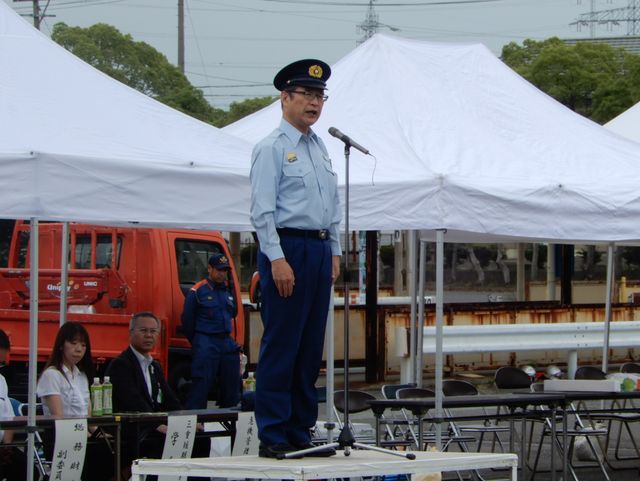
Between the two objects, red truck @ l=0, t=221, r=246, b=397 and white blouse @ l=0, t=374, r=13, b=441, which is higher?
red truck @ l=0, t=221, r=246, b=397

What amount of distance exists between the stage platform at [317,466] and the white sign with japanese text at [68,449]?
1.67m

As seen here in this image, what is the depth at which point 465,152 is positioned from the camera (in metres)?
8.58

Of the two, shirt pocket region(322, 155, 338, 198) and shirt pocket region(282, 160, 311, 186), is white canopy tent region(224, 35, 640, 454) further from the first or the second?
shirt pocket region(282, 160, 311, 186)

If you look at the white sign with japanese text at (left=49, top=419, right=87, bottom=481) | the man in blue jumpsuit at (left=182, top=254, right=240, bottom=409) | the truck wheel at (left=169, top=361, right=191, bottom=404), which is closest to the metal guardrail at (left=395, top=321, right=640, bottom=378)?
the truck wheel at (left=169, top=361, right=191, bottom=404)

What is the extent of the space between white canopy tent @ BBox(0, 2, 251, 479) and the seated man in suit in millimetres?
1207

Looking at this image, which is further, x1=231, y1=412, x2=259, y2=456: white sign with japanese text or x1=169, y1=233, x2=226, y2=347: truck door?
x1=169, y1=233, x2=226, y2=347: truck door

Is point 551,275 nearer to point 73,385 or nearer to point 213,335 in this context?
point 213,335

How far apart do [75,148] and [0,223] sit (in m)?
13.7

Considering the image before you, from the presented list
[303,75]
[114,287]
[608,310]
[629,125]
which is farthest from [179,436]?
[629,125]

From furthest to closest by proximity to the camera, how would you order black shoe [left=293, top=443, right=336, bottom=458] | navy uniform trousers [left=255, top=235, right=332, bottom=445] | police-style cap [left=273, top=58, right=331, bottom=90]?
police-style cap [left=273, top=58, right=331, bottom=90], navy uniform trousers [left=255, top=235, right=332, bottom=445], black shoe [left=293, top=443, right=336, bottom=458]

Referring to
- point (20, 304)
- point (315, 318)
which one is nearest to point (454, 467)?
point (315, 318)

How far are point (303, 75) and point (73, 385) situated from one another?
128 inches

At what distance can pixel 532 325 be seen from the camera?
53.6ft

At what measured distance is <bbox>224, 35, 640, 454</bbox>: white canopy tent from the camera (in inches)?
310
